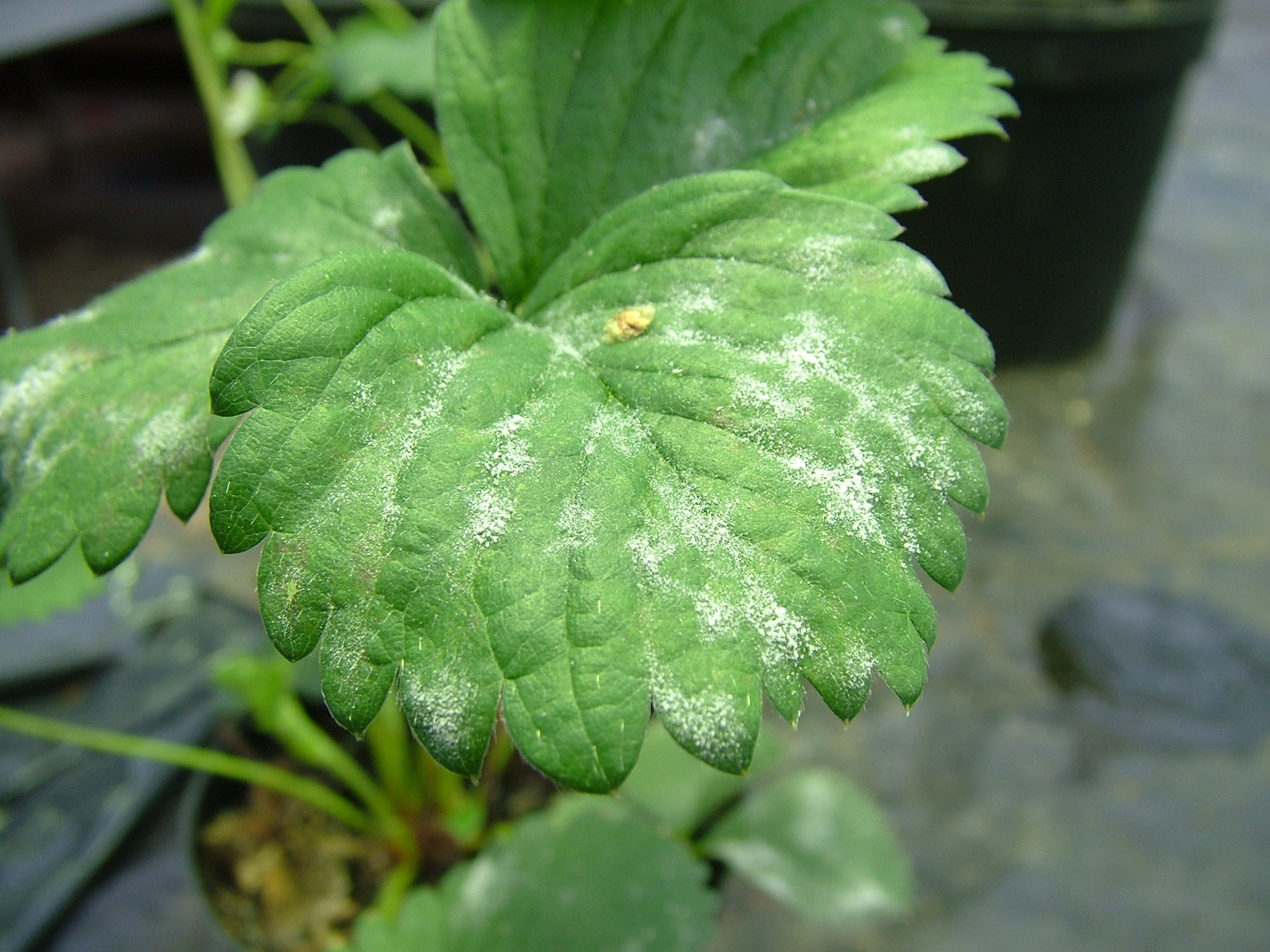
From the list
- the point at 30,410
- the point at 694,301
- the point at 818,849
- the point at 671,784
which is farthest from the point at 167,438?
the point at 818,849

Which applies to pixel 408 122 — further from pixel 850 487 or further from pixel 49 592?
pixel 850 487

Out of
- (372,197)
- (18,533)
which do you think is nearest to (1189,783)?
(372,197)

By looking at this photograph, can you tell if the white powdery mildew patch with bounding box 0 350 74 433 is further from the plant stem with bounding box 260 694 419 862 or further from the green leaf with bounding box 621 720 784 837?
the green leaf with bounding box 621 720 784 837

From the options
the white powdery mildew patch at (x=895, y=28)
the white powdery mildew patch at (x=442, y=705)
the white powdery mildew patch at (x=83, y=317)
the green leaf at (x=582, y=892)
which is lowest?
the green leaf at (x=582, y=892)

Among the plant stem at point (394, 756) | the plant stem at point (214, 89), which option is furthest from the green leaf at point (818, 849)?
the plant stem at point (214, 89)

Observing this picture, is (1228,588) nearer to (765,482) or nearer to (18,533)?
(765,482)

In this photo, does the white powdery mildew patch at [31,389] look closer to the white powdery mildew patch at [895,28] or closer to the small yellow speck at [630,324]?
the small yellow speck at [630,324]

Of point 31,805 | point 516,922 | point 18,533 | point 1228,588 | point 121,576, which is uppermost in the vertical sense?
point 18,533

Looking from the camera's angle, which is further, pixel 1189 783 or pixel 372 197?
pixel 1189 783
